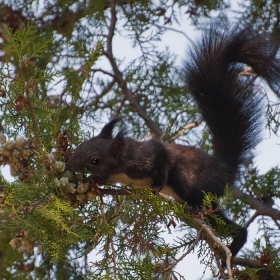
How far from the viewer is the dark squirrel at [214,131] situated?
2605 millimetres

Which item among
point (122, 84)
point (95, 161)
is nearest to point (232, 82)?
point (122, 84)

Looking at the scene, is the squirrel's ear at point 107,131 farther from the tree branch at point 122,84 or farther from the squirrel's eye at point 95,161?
the tree branch at point 122,84

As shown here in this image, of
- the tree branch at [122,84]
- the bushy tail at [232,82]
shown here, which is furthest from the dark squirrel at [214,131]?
the tree branch at [122,84]

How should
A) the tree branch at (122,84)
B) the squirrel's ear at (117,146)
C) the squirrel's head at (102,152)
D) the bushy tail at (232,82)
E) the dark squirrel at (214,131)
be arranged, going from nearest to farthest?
the squirrel's head at (102,152) < the squirrel's ear at (117,146) < the dark squirrel at (214,131) < the bushy tail at (232,82) < the tree branch at (122,84)

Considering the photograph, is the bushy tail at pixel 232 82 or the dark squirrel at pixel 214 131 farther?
the bushy tail at pixel 232 82

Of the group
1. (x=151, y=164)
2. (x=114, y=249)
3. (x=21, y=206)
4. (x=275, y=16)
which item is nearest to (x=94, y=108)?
(x=151, y=164)

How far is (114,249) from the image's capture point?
2.02 meters

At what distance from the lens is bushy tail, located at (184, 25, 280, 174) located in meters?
2.73

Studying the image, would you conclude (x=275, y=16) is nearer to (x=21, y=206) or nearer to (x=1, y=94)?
(x=1, y=94)

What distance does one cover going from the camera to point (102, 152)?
97.3 inches

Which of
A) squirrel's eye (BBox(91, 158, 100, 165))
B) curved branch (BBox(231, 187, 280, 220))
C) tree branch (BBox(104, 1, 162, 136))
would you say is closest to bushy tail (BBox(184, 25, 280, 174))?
curved branch (BBox(231, 187, 280, 220))

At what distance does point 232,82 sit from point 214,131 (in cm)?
31

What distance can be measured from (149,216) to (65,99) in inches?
32.7

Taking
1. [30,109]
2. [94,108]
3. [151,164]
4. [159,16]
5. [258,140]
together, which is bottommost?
[30,109]
